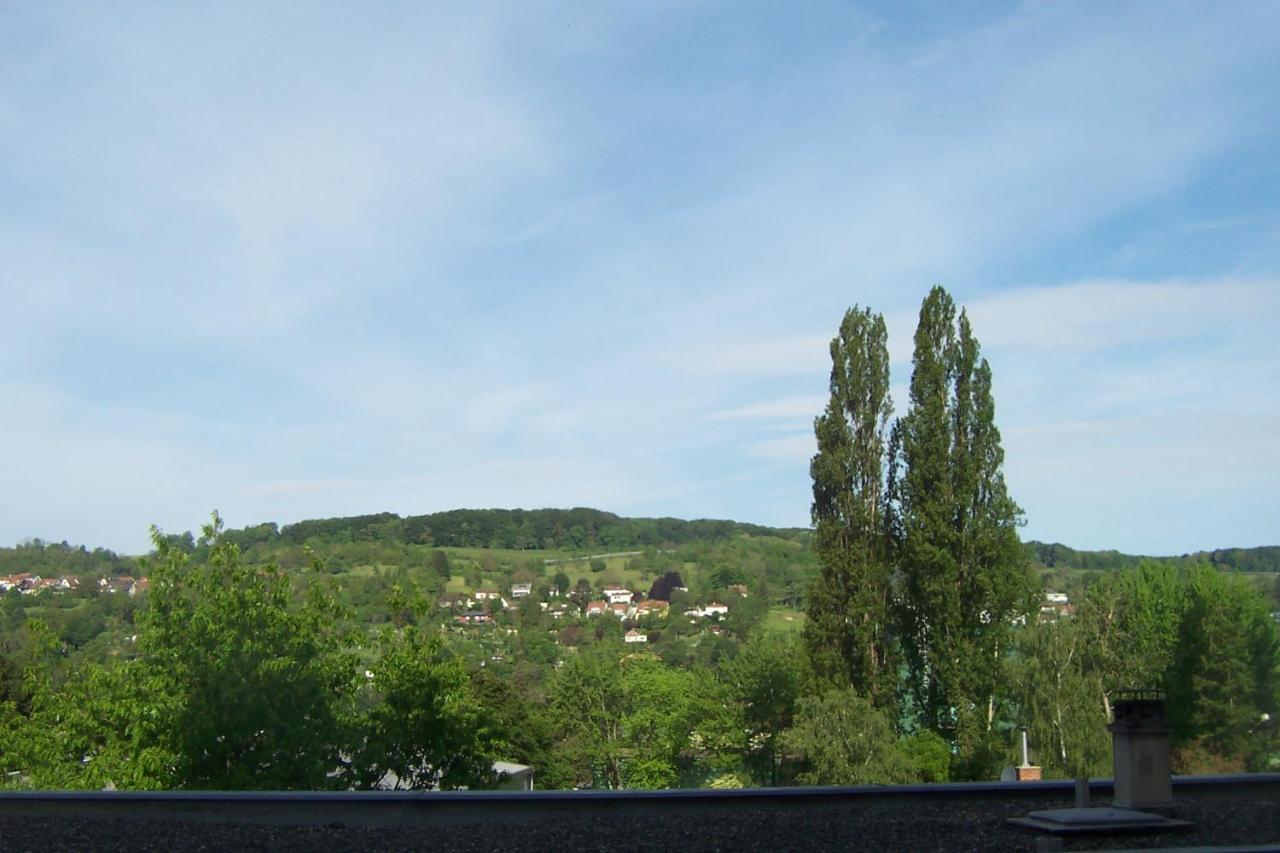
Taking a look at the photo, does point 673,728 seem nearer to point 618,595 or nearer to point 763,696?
point 763,696

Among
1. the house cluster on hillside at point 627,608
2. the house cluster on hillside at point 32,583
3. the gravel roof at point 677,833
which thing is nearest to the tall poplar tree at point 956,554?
the gravel roof at point 677,833

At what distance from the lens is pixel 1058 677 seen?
36219mm

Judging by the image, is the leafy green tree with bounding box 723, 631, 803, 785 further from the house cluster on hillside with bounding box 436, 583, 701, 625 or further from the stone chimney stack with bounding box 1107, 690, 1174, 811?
the house cluster on hillside with bounding box 436, 583, 701, 625

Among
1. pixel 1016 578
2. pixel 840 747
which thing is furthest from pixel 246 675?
pixel 1016 578

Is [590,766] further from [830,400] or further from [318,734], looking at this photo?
[318,734]

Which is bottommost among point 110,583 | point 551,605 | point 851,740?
point 851,740

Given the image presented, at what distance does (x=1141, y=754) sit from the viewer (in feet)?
23.1

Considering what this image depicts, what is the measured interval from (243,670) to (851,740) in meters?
19.7

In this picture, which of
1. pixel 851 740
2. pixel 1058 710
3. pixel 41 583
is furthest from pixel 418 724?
pixel 41 583

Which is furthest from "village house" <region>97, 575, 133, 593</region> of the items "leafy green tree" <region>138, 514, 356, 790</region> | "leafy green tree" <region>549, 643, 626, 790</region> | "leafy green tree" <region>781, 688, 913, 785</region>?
"leafy green tree" <region>138, 514, 356, 790</region>

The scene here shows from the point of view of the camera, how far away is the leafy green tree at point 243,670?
1518 centimetres

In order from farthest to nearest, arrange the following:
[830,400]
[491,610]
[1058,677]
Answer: [491,610], [1058,677], [830,400]

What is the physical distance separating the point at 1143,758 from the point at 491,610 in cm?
9396

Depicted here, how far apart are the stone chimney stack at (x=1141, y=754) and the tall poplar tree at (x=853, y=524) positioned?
980 inches
